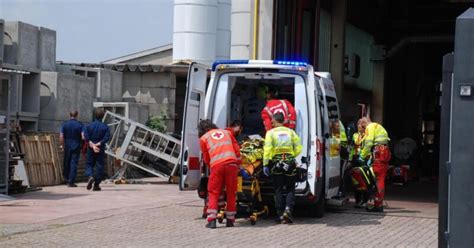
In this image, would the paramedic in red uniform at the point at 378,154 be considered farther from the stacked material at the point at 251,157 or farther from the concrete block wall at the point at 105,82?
the concrete block wall at the point at 105,82

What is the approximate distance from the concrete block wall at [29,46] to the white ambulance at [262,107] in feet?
20.3

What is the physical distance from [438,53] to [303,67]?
2012cm

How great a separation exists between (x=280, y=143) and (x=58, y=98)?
8.22 m

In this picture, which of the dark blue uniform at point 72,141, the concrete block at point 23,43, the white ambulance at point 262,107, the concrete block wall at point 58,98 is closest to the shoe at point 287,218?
the white ambulance at point 262,107

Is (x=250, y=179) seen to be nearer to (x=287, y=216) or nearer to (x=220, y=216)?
(x=287, y=216)

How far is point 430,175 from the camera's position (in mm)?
26938

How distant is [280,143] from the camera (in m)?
11.3

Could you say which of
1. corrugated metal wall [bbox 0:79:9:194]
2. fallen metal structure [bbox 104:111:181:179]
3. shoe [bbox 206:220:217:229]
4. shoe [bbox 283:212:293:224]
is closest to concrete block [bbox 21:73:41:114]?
fallen metal structure [bbox 104:111:181:179]

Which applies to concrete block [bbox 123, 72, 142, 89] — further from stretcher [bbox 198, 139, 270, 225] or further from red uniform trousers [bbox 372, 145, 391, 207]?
stretcher [bbox 198, 139, 270, 225]

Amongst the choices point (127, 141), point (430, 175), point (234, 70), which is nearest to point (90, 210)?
point (234, 70)

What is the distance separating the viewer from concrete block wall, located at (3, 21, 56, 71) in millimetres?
16906

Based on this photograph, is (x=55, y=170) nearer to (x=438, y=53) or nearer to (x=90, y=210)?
(x=90, y=210)

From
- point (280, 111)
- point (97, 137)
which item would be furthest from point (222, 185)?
point (97, 137)

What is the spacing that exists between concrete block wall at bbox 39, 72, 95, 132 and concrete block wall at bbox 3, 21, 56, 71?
0.48 metres
